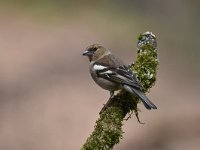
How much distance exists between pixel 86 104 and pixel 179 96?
2.73m

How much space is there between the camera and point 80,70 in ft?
76.0

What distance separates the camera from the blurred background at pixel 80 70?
1841cm

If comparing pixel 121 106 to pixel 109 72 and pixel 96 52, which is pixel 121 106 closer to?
pixel 109 72

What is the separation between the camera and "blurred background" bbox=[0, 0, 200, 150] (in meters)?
18.4

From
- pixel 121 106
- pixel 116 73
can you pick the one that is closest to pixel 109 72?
pixel 116 73

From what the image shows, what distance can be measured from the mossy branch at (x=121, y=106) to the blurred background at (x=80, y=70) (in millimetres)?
9629

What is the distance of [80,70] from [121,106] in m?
15.6

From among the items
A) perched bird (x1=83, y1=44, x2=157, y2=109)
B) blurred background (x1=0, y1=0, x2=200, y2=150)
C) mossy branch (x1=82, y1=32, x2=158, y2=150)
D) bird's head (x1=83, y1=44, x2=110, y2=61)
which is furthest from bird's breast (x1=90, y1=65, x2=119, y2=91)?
blurred background (x1=0, y1=0, x2=200, y2=150)

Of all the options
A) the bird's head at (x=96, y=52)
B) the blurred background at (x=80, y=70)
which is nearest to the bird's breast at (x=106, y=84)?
the bird's head at (x=96, y=52)

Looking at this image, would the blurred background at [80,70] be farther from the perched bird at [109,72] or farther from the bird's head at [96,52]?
the perched bird at [109,72]

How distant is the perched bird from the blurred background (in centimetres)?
838

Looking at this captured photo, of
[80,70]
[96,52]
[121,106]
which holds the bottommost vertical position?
[121,106]

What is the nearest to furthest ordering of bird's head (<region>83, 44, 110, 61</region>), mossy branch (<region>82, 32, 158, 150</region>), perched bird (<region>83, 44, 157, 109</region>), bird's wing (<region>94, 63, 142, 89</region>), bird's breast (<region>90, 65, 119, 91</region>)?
1. mossy branch (<region>82, 32, 158, 150</region>)
2. bird's wing (<region>94, 63, 142, 89</region>)
3. perched bird (<region>83, 44, 157, 109</region>)
4. bird's breast (<region>90, 65, 119, 91</region>)
5. bird's head (<region>83, 44, 110, 61</region>)

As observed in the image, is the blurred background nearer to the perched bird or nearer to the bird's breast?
the perched bird
